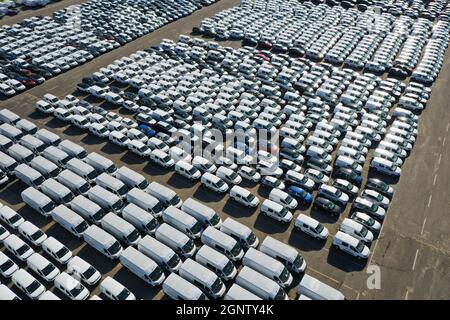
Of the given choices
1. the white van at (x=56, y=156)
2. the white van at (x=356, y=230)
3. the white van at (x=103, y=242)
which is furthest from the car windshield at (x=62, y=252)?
the white van at (x=356, y=230)

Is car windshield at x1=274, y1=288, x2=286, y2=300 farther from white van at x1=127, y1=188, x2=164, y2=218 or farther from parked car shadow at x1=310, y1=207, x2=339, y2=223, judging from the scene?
white van at x1=127, y1=188, x2=164, y2=218

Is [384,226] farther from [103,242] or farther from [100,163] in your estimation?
[100,163]

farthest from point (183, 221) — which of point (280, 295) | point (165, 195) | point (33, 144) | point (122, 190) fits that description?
point (33, 144)

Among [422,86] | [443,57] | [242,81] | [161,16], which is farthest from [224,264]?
[161,16]

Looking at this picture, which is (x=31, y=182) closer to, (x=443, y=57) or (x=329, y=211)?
(x=329, y=211)
